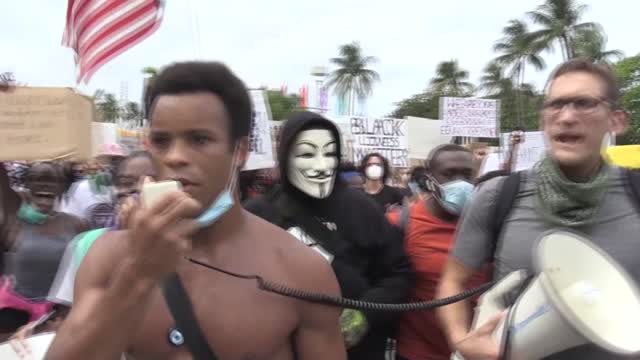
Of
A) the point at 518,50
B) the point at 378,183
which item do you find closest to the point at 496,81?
the point at 518,50

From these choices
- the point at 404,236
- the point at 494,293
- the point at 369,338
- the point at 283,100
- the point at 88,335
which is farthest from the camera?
the point at 283,100

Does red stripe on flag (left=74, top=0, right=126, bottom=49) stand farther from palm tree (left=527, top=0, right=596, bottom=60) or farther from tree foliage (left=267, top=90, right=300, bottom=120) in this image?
palm tree (left=527, top=0, right=596, bottom=60)

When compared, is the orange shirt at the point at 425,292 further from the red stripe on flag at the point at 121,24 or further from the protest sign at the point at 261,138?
the protest sign at the point at 261,138

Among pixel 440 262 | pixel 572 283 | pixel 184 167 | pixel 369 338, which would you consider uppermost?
pixel 184 167

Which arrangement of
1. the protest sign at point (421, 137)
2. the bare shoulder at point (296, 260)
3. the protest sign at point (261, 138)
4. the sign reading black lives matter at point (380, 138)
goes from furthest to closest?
the sign reading black lives matter at point (380, 138) < the protest sign at point (421, 137) < the protest sign at point (261, 138) < the bare shoulder at point (296, 260)

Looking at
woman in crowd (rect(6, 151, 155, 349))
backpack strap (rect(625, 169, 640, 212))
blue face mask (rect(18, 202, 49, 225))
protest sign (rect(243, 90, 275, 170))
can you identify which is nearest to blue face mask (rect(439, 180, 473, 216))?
backpack strap (rect(625, 169, 640, 212))

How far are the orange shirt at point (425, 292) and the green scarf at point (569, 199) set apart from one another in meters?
1.09

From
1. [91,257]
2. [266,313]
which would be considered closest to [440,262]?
[266,313]

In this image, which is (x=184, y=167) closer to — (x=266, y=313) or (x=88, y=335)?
(x=266, y=313)

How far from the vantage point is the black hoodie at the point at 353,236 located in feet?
10.6

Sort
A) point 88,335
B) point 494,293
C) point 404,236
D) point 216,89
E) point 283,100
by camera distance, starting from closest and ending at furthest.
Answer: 1. point 88,335
2. point 216,89
3. point 494,293
4. point 404,236
5. point 283,100

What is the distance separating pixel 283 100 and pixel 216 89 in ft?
157

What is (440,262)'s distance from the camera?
Result: 3.47 m

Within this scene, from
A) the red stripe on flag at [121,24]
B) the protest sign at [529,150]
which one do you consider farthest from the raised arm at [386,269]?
the protest sign at [529,150]
